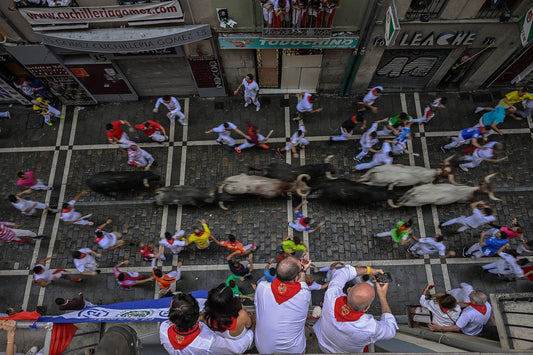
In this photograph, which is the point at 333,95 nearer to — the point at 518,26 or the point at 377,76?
the point at 377,76

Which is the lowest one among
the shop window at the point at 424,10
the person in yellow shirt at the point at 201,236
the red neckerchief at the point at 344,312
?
the red neckerchief at the point at 344,312

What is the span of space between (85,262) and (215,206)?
4.39 metres

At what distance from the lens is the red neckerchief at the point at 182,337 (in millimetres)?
5055

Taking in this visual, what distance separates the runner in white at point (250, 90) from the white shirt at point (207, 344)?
8.49 meters

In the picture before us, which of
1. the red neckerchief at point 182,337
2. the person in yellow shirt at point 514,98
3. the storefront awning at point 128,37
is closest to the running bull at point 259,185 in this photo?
the storefront awning at point 128,37

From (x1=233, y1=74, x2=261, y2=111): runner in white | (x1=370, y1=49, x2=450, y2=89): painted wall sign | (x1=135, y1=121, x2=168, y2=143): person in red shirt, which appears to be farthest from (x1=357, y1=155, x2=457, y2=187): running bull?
(x1=135, y1=121, x2=168, y2=143): person in red shirt

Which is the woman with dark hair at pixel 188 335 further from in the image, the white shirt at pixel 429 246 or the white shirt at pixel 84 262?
the white shirt at pixel 429 246

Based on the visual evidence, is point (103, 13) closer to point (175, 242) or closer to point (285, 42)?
point (285, 42)

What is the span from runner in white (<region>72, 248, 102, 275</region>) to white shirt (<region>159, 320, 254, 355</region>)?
5.45m

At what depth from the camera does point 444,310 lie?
7219 mm

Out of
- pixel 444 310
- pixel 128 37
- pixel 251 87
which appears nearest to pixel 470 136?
pixel 444 310

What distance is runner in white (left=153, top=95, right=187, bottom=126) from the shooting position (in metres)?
11.3

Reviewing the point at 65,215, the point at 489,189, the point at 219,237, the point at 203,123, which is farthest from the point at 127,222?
the point at 489,189

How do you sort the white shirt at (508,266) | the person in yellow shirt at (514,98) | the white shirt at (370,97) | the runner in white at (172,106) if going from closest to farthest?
the white shirt at (508,266), the person in yellow shirt at (514,98), the runner in white at (172,106), the white shirt at (370,97)
